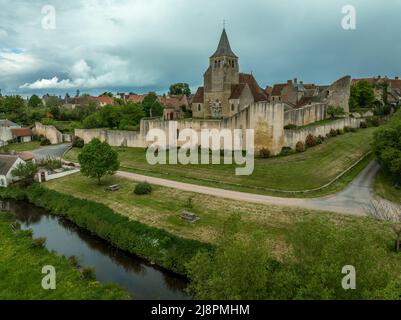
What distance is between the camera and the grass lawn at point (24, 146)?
161ft

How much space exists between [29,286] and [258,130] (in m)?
23.8

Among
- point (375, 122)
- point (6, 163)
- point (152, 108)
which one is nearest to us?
point (6, 163)

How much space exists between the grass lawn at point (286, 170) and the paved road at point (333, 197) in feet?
2.89

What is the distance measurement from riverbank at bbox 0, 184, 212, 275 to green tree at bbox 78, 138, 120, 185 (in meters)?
2.76

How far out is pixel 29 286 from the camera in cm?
1530

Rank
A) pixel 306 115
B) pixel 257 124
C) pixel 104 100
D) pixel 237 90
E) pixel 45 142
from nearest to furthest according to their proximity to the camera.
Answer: pixel 257 124, pixel 306 115, pixel 237 90, pixel 45 142, pixel 104 100

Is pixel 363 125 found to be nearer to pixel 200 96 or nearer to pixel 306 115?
pixel 306 115

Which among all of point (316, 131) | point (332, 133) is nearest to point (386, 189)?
point (316, 131)

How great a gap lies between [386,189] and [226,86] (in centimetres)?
2740

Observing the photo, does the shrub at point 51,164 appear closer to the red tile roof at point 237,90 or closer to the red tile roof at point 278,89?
the red tile roof at point 237,90

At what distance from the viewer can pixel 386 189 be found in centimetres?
2334

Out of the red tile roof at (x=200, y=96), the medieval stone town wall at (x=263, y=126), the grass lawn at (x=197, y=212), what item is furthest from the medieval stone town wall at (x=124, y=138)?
the grass lawn at (x=197, y=212)

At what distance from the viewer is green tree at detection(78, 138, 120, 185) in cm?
2803
